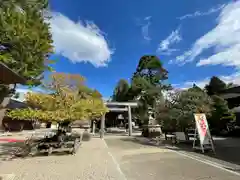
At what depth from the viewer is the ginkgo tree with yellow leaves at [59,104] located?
8.22 meters

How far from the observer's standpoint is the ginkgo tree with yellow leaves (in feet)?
27.0

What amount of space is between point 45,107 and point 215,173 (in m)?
7.62

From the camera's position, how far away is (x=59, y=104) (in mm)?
8945

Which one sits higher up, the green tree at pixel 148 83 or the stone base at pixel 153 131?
the green tree at pixel 148 83

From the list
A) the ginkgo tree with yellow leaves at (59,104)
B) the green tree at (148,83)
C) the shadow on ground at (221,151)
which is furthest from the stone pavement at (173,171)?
the green tree at (148,83)

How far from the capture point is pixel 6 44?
10.5 m

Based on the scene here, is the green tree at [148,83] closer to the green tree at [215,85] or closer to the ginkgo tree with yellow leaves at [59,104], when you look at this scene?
the green tree at [215,85]

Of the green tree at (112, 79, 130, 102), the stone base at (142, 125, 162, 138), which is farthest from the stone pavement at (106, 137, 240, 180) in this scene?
the green tree at (112, 79, 130, 102)

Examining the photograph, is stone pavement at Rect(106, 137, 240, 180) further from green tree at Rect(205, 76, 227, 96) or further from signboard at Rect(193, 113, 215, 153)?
green tree at Rect(205, 76, 227, 96)

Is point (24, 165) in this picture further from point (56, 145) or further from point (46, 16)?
point (46, 16)

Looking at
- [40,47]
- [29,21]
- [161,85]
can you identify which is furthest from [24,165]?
[161,85]

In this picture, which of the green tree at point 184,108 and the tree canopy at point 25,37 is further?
the green tree at point 184,108

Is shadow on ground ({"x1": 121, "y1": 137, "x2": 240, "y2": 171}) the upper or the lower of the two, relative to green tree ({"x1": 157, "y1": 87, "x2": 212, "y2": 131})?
lower

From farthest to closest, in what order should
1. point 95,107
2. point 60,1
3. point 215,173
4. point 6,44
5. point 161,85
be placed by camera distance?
point 161,85
point 60,1
point 6,44
point 95,107
point 215,173
